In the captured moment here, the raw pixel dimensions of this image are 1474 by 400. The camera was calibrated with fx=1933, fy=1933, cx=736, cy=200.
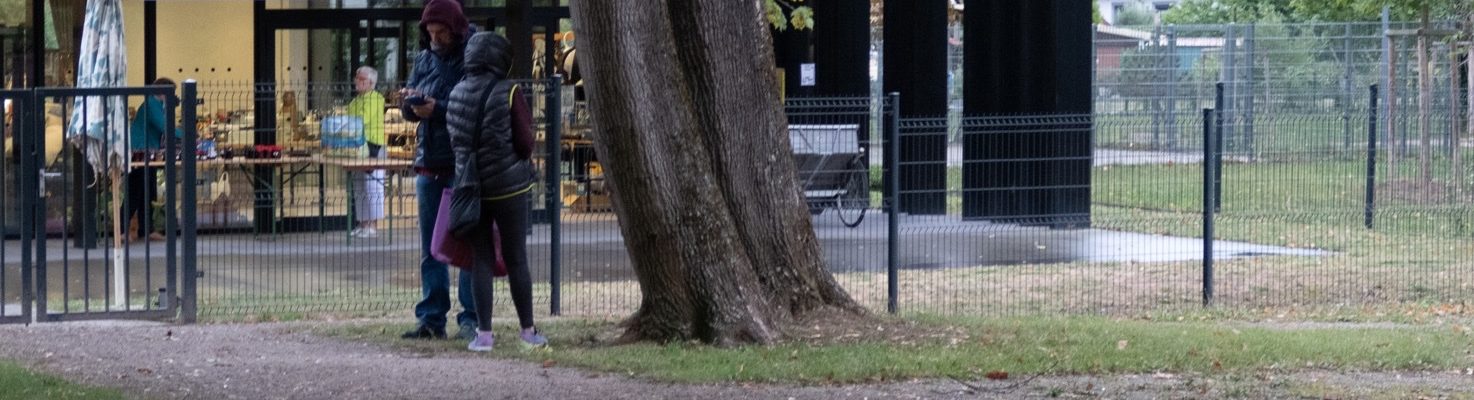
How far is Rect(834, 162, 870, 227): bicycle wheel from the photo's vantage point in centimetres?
1471

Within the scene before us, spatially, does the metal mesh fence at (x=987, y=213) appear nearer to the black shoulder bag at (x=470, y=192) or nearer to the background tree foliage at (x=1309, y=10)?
the black shoulder bag at (x=470, y=192)

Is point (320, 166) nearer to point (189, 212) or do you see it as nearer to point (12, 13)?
point (189, 212)

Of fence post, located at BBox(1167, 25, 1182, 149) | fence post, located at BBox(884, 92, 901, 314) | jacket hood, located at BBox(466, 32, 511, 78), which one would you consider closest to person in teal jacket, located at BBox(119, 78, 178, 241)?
jacket hood, located at BBox(466, 32, 511, 78)

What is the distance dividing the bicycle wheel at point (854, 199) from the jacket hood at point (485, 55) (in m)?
6.15

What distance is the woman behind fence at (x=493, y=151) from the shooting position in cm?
864

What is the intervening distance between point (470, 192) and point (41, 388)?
2015 millimetres

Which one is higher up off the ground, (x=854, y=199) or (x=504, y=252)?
(x=854, y=199)

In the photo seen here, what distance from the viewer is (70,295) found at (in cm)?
1262

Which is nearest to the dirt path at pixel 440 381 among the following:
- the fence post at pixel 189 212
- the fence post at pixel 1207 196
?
the fence post at pixel 189 212

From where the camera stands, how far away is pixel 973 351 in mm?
9109

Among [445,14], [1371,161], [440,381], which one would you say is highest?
[445,14]

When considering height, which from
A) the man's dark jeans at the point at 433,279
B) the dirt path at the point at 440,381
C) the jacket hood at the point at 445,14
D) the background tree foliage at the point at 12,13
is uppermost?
the background tree foliage at the point at 12,13

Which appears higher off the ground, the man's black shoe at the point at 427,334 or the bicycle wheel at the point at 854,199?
the bicycle wheel at the point at 854,199

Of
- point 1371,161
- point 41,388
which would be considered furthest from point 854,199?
point 41,388
